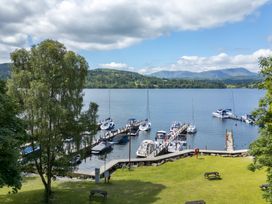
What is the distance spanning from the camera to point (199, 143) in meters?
87.5

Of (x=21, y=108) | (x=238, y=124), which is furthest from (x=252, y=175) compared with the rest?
(x=238, y=124)

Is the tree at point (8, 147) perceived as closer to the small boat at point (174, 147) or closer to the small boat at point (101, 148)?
the small boat at point (174, 147)

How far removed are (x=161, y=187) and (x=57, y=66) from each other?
1280cm

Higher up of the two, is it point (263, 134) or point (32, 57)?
point (32, 57)

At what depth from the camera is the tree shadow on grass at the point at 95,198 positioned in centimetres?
2419

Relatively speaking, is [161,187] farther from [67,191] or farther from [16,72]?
[16,72]

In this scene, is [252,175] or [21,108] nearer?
[21,108]

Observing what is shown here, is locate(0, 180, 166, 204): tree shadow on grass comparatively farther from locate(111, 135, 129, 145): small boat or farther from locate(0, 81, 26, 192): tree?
locate(111, 135, 129, 145): small boat

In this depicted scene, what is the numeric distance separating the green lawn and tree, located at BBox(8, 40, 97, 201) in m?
2.52

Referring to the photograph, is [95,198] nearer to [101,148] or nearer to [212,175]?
[212,175]

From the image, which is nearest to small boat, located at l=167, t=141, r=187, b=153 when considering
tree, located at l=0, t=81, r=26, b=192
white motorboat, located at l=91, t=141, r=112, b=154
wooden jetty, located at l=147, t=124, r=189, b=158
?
wooden jetty, located at l=147, t=124, r=189, b=158

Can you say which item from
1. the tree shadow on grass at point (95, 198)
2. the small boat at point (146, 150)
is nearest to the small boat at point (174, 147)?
the small boat at point (146, 150)

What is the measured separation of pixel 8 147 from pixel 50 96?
322 inches

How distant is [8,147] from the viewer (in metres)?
16.7
